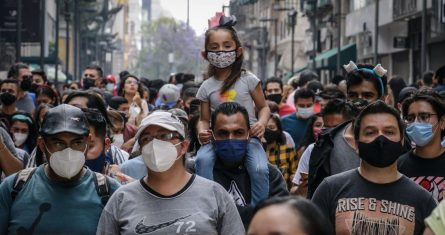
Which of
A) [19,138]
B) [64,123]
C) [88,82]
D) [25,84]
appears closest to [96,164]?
[64,123]

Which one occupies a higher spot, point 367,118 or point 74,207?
point 367,118

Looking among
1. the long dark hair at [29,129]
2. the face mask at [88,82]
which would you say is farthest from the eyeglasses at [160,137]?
the face mask at [88,82]

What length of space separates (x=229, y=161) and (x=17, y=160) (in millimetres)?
2069

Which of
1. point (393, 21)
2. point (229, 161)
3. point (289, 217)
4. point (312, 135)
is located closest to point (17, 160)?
point (229, 161)

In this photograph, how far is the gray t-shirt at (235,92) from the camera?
31.3ft

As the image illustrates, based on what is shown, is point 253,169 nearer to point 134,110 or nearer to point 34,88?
point 134,110

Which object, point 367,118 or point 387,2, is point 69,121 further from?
point 387,2

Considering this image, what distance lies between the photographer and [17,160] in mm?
9609

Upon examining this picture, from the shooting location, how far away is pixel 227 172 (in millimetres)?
8359

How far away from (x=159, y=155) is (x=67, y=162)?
1.87 feet

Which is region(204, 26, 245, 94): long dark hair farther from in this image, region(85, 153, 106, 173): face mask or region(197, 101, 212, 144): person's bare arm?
region(85, 153, 106, 173): face mask

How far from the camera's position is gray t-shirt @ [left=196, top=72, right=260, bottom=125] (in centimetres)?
954

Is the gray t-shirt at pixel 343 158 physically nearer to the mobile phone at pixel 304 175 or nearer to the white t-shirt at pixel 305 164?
the white t-shirt at pixel 305 164

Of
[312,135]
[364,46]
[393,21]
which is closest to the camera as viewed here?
[312,135]
